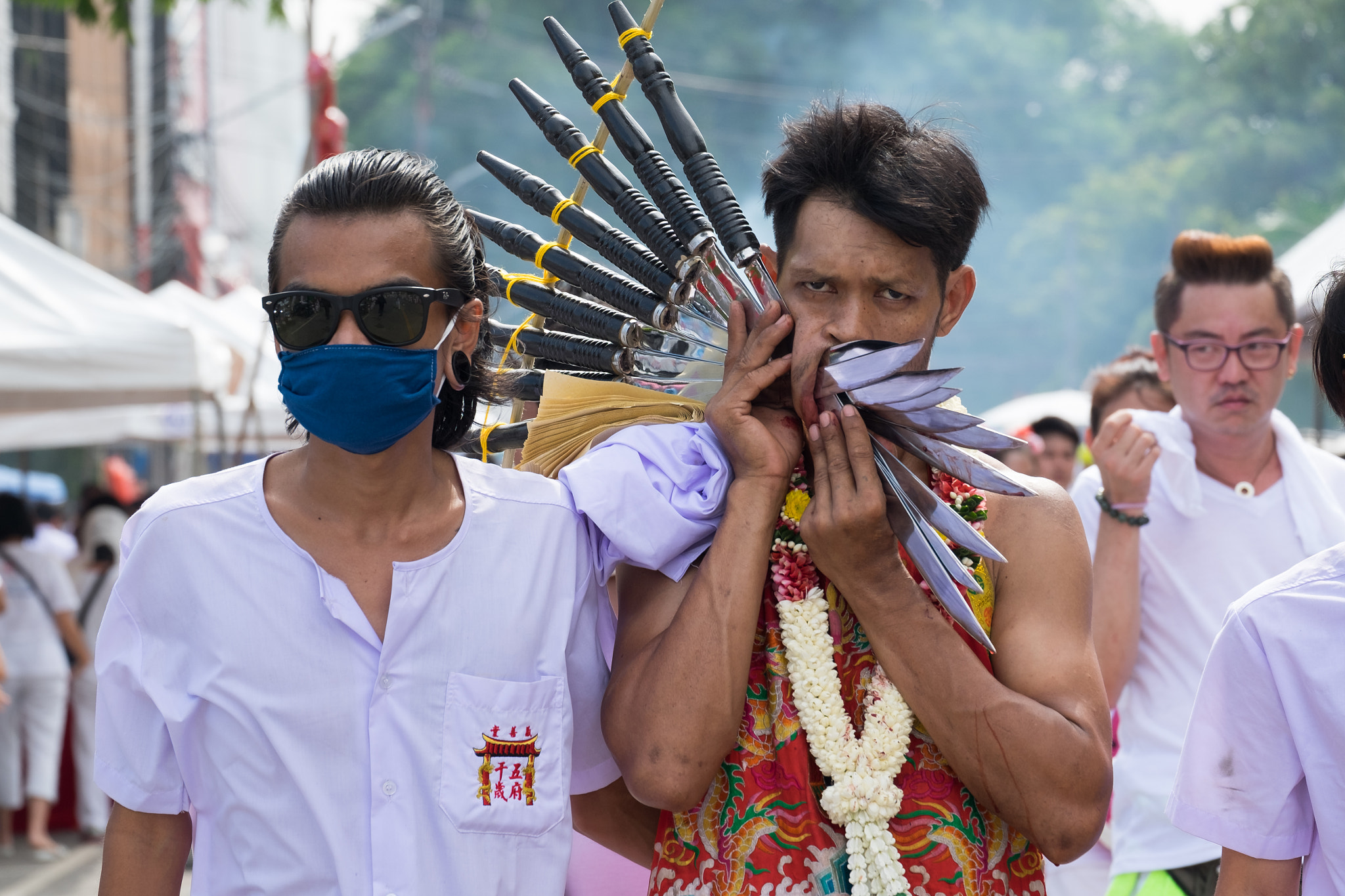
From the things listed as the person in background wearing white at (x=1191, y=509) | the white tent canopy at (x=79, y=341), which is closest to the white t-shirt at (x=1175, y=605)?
the person in background wearing white at (x=1191, y=509)

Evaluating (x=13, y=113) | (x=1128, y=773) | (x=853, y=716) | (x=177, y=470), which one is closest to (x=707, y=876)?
(x=853, y=716)

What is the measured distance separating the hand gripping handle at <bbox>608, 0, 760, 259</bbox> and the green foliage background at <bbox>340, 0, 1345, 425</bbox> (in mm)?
31383

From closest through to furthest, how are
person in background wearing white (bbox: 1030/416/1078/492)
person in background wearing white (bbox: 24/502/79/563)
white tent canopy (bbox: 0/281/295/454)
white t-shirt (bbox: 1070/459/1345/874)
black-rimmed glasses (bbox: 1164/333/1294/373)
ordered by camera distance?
white t-shirt (bbox: 1070/459/1345/874), black-rimmed glasses (bbox: 1164/333/1294/373), person in background wearing white (bbox: 1030/416/1078/492), person in background wearing white (bbox: 24/502/79/563), white tent canopy (bbox: 0/281/295/454)

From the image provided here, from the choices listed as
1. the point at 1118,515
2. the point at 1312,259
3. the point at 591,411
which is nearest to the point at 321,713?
the point at 591,411

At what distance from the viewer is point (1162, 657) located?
348 cm

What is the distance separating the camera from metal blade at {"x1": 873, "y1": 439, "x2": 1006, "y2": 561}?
1913 mm

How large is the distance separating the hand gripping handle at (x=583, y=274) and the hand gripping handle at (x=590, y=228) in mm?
24

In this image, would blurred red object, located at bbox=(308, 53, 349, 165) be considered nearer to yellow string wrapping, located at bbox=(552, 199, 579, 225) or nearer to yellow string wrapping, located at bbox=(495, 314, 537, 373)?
yellow string wrapping, located at bbox=(495, 314, 537, 373)

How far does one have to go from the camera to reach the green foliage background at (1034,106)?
123ft

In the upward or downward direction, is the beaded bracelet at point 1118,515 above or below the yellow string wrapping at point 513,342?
below

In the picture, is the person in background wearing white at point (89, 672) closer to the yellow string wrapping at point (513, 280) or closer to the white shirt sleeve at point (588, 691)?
the yellow string wrapping at point (513, 280)

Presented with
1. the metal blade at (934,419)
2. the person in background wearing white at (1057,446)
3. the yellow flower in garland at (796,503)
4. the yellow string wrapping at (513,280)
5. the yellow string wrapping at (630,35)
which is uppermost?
the yellow string wrapping at (630,35)

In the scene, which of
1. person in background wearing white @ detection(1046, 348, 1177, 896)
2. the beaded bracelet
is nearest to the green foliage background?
person in background wearing white @ detection(1046, 348, 1177, 896)

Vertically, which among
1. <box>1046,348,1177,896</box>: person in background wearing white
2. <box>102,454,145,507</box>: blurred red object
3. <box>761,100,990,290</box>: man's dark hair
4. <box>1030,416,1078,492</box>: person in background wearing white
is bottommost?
<box>102,454,145,507</box>: blurred red object
